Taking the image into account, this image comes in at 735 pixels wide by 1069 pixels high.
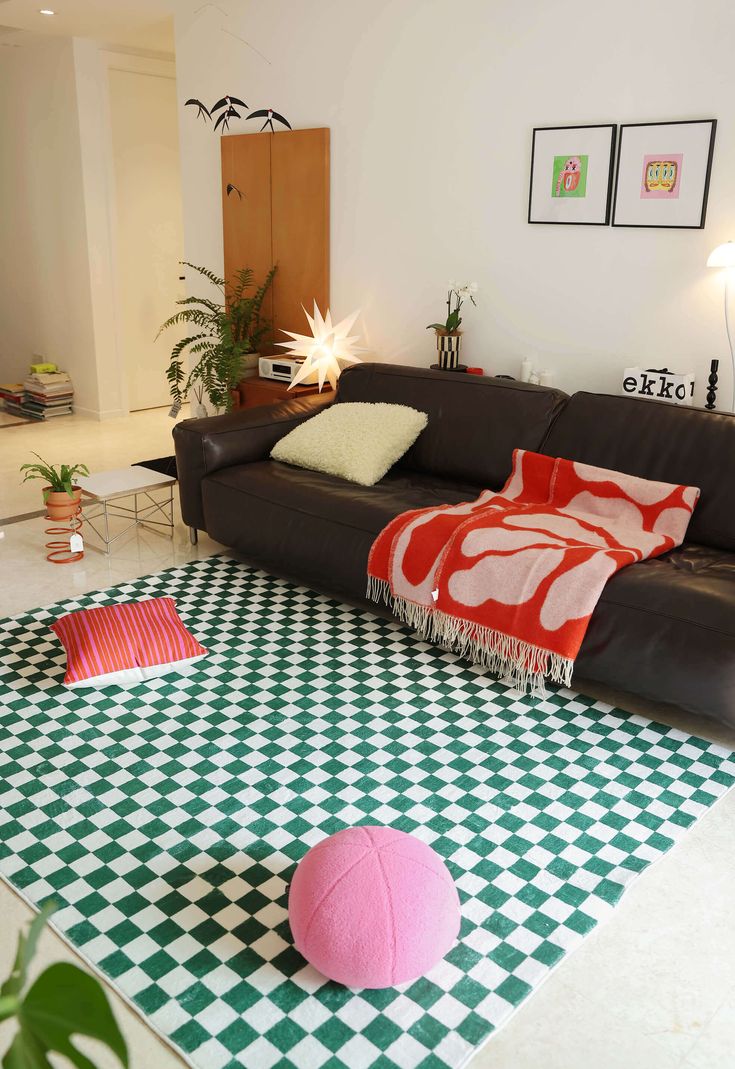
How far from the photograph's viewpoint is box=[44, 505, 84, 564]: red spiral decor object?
384 cm

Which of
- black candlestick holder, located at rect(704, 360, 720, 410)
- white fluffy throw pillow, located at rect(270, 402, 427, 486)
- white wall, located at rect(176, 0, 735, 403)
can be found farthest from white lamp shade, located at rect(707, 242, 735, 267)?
white fluffy throw pillow, located at rect(270, 402, 427, 486)

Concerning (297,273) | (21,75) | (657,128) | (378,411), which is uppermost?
(21,75)

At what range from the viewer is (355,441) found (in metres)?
3.72

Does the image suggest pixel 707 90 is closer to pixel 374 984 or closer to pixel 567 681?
pixel 567 681

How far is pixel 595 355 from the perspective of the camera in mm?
3902

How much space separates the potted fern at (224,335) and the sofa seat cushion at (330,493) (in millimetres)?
1039

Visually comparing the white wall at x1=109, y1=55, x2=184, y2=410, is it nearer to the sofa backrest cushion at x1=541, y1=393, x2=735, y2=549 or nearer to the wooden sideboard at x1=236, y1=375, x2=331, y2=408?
the wooden sideboard at x1=236, y1=375, x2=331, y2=408

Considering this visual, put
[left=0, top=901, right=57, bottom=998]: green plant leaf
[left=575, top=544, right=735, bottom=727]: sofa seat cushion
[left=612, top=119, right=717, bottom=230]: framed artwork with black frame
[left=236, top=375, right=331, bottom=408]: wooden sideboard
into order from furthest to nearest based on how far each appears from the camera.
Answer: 1. [left=236, top=375, right=331, bottom=408]: wooden sideboard
2. [left=612, top=119, right=717, bottom=230]: framed artwork with black frame
3. [left=575, top=544, right=735, bottom=727]: sofa seat cushion
4. [left=0, top=901, right=57, bottom=998]: green plant leaf

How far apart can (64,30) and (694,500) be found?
15.6 ft

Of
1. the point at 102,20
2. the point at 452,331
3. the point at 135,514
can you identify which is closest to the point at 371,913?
the point at 135,514

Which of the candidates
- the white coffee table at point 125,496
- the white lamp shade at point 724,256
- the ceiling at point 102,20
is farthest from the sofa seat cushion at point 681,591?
the ceiling at point 102,20

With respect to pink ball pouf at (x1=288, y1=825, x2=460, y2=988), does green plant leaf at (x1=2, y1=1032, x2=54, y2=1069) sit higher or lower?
higher

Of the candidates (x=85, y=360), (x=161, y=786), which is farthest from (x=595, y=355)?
(x=85, y=360)

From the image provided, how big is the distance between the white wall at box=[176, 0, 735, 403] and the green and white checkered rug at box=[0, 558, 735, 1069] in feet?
5.29
